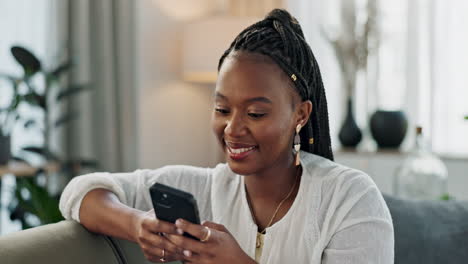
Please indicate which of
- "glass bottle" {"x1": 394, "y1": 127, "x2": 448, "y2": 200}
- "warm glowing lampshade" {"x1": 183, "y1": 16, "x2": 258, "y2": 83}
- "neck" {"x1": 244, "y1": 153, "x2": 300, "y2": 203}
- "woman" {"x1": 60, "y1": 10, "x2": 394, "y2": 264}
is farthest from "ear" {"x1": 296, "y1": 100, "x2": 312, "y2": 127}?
"warm glowing lampshade" {"x1": 183, "y1": 16, "x2": 258, "y2": 83}

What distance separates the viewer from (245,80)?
54.3 inches

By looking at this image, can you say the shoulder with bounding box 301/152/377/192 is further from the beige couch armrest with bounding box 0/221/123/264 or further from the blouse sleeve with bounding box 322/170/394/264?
the beige couch armrest with bounding box 0/221/123/264

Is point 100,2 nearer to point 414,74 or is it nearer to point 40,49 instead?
point 40,49

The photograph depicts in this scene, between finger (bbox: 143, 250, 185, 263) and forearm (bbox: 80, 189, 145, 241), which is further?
forearm (bbox: 80, 189, 145, 241)

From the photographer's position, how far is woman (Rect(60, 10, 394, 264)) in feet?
4.36

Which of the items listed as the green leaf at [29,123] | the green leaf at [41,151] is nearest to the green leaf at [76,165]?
the green leaf at [41,151]

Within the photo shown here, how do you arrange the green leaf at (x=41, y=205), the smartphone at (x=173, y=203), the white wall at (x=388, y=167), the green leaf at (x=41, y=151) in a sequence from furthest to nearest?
the white wall at (x=388, y=167) < the green leaf at (x=41, y=151) < the green leaf at (x=41, y=205) < the smartphone at (x=173, y=203)

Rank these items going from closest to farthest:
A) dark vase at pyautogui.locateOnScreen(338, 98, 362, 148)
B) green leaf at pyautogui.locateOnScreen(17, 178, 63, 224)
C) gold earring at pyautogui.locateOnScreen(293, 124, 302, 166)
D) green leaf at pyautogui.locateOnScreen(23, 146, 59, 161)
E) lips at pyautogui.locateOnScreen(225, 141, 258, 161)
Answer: lips at pyautogui.locateOnScreen(225, 141, 258, 161), gold earring at pyautogui.locateOnScreen(293, 124, 302, 166), green leaf at pyautogui.locateOnScreen(17, 178, 63, 224), green leaf at pyautogui.locateOnScreen(23, 146, 59, 161), dark vase at pyautogui.locateOnScreen(338, 98, 362, 148)

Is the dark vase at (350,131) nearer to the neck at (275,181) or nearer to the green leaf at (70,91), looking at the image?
the green leaf at (70,91)

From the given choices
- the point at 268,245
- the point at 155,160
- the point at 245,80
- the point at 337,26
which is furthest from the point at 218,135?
the point at 337,26

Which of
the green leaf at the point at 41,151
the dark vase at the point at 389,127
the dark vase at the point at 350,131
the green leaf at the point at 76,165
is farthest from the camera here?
the dark vase at the point at 350,131

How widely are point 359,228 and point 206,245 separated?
309mm

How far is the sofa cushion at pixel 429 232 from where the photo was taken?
61.6 inches

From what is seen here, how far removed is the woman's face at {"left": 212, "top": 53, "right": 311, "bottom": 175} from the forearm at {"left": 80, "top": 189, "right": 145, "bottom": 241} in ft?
0.80
